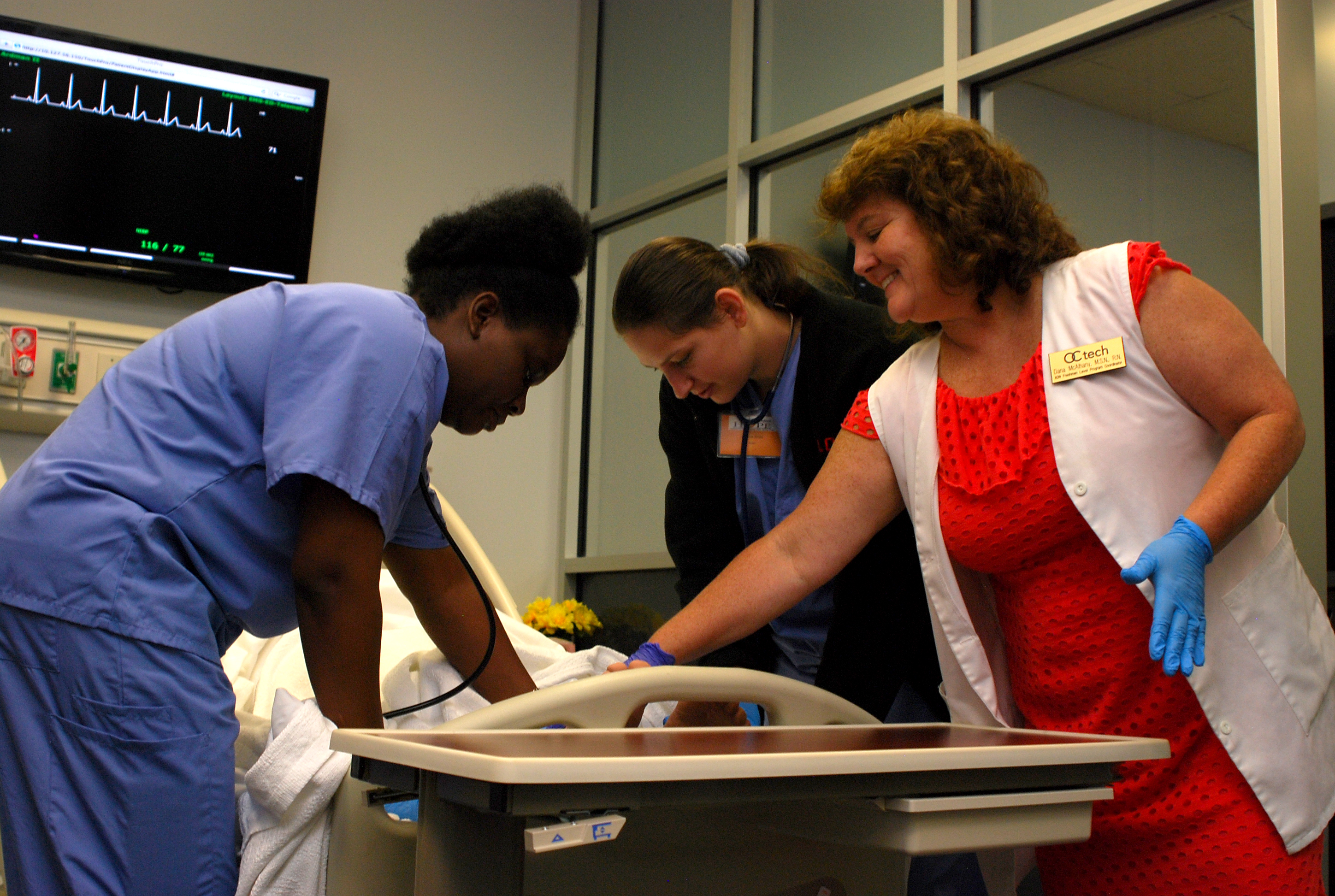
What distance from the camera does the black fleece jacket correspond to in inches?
64.6

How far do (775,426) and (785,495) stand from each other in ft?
0.38

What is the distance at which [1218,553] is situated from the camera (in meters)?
1.23

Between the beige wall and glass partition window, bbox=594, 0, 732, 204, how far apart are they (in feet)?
0.46

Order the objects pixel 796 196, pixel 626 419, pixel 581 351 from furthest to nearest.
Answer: pixel 581 351 < pixel 626 419 < pixel 796 196

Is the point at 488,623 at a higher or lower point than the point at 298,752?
→ higher

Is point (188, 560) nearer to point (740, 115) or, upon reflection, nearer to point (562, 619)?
point (562, 619)

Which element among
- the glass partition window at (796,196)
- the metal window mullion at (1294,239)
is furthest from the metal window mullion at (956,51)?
the metal window mullion at (1294,239)

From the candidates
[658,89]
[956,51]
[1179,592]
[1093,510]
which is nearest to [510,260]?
[1093,510]

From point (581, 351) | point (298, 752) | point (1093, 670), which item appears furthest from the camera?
point (581, 351)

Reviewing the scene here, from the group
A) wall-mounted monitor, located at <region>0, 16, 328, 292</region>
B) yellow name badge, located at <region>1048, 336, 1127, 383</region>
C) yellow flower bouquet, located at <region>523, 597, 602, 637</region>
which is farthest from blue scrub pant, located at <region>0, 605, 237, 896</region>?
wall-mounted monitor, located at <region>0, 16, 328, 292</region>

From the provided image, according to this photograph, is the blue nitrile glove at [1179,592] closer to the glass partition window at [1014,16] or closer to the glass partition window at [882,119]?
the glass partition window at [882,119]

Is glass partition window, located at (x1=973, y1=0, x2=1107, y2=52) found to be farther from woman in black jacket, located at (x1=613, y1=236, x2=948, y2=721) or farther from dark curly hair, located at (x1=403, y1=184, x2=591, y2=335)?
dark curly hair, located at (x1=403, y1=184, x2=591, y2=335)

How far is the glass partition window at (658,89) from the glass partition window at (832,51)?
0.57 feet

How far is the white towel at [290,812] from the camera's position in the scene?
3.76ft
